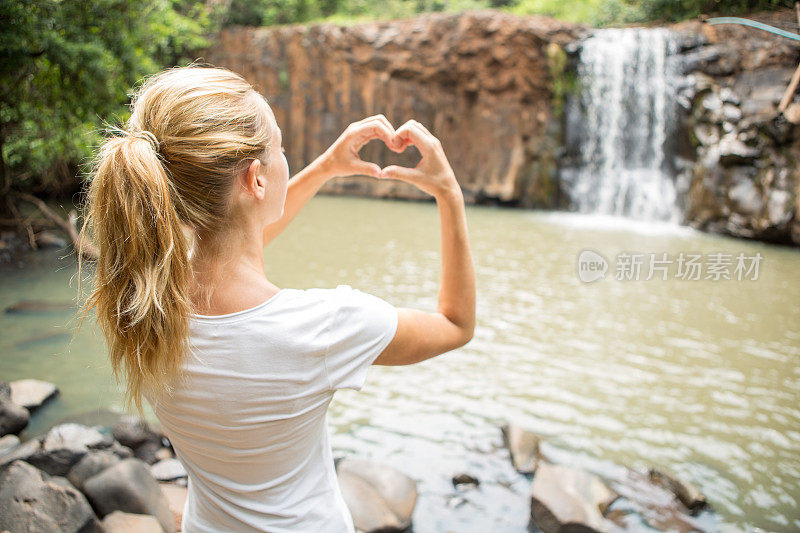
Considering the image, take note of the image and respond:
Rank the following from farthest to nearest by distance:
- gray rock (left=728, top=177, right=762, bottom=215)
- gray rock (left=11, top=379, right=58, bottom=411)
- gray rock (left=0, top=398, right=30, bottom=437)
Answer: gray rock (left=728, top=177, right=762, bottom=215) < gray rock (left=11, top=379, right=58, bottom=411) < gray rock (left=0, top=398, right=30, bottom=437)

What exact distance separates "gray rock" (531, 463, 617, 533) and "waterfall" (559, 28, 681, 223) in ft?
33.6

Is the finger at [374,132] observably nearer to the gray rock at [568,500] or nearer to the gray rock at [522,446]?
the gray rock at [568,500]

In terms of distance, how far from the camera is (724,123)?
10.5 meters

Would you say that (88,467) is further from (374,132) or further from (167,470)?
(374,132)

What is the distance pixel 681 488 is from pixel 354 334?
2482mm

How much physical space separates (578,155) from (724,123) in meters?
3.40

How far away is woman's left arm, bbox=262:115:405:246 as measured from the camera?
1.13m

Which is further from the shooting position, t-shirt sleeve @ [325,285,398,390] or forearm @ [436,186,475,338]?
forearm @ [436,186,475,338]

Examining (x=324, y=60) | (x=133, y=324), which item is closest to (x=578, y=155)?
(x=324, y=60)

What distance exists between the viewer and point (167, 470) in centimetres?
280

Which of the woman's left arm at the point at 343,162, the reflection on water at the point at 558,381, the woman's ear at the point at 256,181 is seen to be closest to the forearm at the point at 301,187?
the woman's left arm at the point at 343,162

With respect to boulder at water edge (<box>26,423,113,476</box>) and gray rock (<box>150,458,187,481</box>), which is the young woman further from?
boulder at water edge (<box>26,423,113,476</box>)

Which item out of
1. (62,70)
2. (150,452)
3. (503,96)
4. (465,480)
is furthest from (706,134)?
(150,452)

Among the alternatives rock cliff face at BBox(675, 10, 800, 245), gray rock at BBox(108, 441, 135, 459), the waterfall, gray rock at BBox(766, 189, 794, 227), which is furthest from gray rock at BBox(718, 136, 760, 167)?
gray rock at BBox(108, 441, 135, 459)
